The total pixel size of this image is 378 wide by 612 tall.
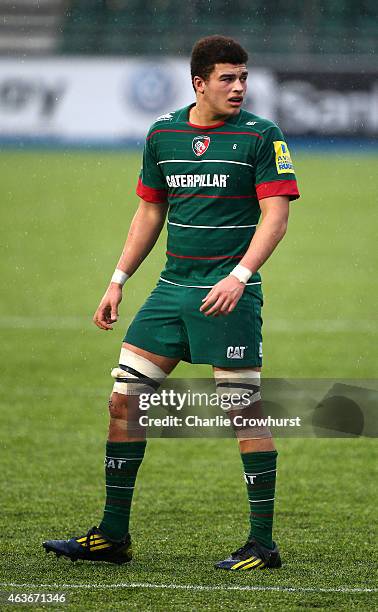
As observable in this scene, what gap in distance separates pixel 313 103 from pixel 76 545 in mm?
22771

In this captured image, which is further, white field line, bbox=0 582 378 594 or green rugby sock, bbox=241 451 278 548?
green rugby sock, bbox=241 451 278 548

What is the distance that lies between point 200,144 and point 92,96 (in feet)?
74.6

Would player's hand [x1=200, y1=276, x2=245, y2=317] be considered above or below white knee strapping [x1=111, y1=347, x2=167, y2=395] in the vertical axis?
above

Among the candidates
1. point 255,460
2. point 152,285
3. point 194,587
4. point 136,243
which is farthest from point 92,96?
point 194,587

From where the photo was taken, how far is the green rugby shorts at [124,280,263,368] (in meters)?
4.60

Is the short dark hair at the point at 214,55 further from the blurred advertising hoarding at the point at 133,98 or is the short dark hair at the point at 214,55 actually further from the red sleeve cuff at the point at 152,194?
the blurred advertising hoarding at the point at 133,98

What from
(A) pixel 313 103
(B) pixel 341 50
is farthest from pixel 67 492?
(B) pixel 341 50

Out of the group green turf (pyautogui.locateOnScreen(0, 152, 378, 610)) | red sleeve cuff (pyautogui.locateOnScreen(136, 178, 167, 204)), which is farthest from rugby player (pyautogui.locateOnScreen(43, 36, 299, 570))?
green turf (pyautogui.locateOnScreen(0, 152, 378, 610))

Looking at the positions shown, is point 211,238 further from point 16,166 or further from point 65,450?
point 16,166

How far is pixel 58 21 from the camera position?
33250mm

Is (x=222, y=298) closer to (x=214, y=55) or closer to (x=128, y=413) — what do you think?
(x=128, y=413)

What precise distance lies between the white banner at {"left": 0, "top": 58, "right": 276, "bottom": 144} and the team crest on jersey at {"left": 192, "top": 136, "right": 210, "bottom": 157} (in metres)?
22.1

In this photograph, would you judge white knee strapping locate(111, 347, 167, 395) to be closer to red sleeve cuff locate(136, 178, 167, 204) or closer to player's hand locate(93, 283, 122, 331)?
player's hand locate(93, 283, 122, 331)

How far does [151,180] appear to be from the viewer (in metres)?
4.84
